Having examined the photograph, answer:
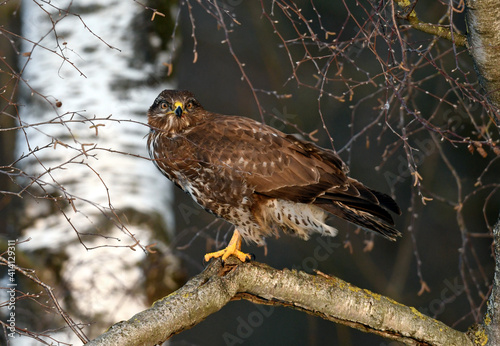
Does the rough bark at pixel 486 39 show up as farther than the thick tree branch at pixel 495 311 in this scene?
No

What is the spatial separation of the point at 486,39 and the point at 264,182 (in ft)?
4.44

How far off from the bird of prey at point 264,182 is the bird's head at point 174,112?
5 centimetres

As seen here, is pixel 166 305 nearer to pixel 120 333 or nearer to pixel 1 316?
pixel 120 333

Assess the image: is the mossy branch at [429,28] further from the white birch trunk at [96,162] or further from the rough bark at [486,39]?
the white birch trunk at [96,162]

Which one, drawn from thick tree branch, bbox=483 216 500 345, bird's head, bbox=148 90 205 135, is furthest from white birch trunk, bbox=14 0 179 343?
thick tree branch, bbox=483 216 500 345

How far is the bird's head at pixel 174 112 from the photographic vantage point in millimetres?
4082

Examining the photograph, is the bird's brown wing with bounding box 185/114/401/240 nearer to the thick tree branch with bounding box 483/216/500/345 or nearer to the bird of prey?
the bird of prey

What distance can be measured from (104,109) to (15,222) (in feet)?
3.04

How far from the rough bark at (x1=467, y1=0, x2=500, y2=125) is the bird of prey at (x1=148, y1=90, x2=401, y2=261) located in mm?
851

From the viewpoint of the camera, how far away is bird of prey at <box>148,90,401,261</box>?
3.67 metres

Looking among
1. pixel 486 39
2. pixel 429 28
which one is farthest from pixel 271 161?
pixel 486 39

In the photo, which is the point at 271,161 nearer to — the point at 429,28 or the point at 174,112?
the point at 174,112

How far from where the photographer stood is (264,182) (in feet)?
12.2

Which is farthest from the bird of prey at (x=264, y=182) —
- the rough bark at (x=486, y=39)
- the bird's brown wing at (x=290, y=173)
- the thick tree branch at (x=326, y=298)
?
the rough bark at (x=486, y=39)
